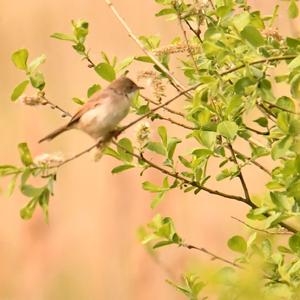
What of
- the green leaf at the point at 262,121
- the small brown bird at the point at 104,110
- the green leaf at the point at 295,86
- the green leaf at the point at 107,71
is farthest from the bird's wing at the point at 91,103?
the green leaf at the point at 295,86

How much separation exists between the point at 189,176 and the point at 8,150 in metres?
3.14

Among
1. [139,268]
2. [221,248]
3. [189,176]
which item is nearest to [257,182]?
[221,248]

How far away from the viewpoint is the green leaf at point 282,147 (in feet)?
6.61

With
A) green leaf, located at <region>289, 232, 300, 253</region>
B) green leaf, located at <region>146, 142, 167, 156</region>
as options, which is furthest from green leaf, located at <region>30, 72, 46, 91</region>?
green leaf, located at <region>289, 232, 300, 253</region>

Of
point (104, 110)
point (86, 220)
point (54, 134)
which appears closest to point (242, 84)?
point (104, 110)

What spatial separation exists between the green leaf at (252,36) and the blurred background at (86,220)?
2.72 metres

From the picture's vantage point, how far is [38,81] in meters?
2.35

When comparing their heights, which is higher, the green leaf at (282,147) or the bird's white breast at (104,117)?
the bird's white breast at (104,117)

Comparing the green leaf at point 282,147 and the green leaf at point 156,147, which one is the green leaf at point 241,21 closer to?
the green leaf at point 282,147

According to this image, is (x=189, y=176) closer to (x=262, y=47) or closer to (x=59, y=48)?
(x=262, y=47)

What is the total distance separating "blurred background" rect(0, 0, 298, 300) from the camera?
197 inches

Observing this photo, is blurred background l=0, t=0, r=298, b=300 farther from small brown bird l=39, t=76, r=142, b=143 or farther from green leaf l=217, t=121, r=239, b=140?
green leaf l=217, t=121, r=239, b=140

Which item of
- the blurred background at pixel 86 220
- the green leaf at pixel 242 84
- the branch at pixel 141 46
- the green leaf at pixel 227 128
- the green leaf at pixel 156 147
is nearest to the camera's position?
the green leaf at pixel 242 84

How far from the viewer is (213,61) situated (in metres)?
2.34
